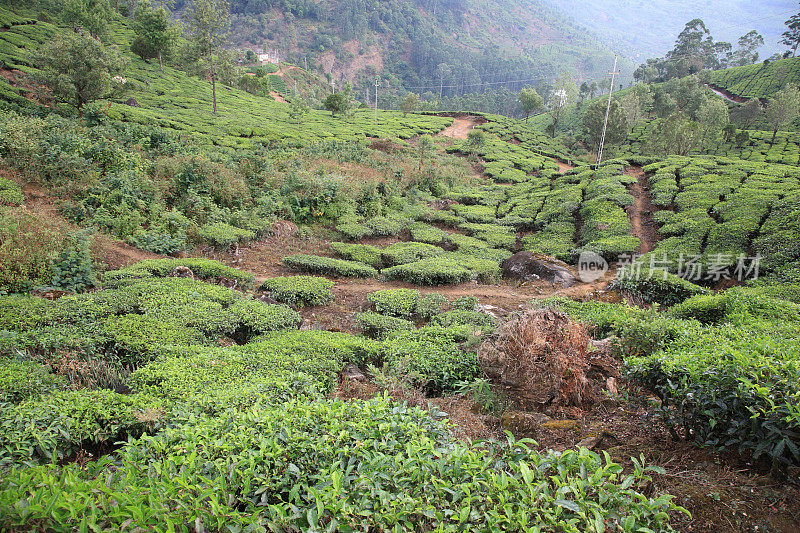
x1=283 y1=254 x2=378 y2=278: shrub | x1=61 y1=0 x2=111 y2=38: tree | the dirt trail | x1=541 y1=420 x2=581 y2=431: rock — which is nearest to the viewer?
x1=541 y1=420 x2=581 y2=431: rock

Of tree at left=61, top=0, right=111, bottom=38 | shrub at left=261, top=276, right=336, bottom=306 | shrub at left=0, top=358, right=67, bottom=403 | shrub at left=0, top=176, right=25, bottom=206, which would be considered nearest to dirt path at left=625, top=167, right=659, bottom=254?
shrub at left=261, top=276, right=336, bottom=306

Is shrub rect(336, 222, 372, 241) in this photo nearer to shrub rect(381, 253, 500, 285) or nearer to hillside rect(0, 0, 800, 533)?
hillside rect(0, 0, 800, 533)

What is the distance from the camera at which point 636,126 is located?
144ft

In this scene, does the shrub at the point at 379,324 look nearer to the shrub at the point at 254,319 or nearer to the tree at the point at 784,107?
the shrub at the point at 254,319

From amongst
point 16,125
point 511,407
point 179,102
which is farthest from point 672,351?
point 179,102

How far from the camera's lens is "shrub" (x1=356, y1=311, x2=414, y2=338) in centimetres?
735

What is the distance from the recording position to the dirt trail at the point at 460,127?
4119 centimetres

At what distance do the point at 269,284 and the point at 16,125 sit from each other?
9.41 m

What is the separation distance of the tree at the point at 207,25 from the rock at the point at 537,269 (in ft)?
74.9

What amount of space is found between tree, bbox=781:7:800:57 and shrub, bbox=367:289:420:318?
76.2 metres

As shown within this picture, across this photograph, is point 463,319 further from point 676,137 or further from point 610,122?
point 610,122

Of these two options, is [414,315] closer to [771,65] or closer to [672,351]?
[672,351]

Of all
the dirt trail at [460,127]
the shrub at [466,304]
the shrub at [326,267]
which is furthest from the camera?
the dirt trail at [460,127]

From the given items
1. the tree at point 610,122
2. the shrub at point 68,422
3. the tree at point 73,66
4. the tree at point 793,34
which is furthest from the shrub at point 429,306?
the tree at point 793,34
